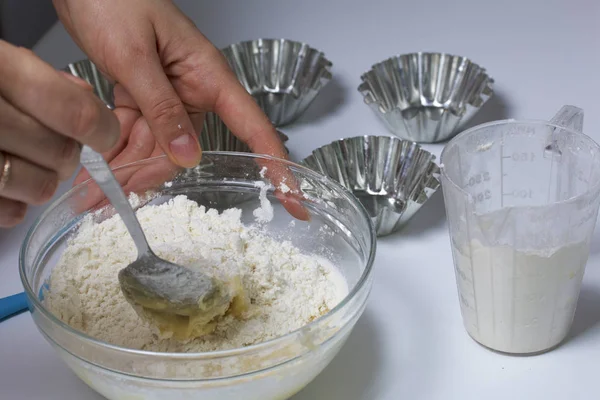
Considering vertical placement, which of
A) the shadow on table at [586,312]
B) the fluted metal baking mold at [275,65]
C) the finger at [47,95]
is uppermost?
the finger at [47,95]

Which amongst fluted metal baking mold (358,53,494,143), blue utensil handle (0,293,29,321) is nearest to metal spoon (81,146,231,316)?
blue utensil handle (0,293,29,321)

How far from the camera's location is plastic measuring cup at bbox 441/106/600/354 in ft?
2.63

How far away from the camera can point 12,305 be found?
3.18 ft

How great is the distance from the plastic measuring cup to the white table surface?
1.9 inches

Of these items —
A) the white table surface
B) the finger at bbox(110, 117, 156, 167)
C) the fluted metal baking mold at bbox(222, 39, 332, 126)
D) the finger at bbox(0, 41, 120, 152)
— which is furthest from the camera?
the fluted metal baking mold at bbox(222, 39, 332, 126)

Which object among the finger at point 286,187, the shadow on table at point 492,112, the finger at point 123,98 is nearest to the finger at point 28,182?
the finger at point 286,187

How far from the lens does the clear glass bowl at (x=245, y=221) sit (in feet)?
2.35

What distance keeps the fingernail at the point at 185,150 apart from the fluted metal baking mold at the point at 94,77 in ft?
1.62

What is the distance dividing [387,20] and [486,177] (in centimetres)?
82

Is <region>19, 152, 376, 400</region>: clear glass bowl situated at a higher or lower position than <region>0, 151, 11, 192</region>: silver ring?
lower

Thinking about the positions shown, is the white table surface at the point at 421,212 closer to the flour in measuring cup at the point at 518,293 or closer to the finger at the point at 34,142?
the flour in measuring cup at the point at 518,293

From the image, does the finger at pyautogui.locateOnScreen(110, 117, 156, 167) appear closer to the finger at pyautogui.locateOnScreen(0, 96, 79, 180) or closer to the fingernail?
the fingernail

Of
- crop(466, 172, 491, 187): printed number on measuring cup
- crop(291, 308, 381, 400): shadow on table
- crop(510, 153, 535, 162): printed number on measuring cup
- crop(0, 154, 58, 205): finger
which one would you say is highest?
crop(0, 154, 58, 205): finger

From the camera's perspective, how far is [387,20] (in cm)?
169
